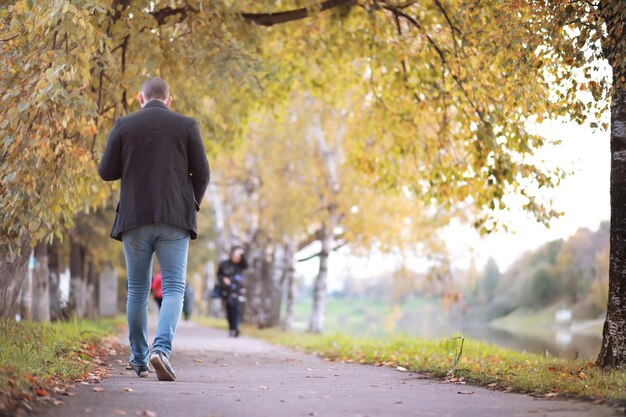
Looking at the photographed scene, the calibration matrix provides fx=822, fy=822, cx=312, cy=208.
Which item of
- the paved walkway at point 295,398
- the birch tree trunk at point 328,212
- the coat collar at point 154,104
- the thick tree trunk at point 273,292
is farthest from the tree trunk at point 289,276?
the coat collar at point 154,104

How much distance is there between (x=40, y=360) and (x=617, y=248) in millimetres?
5358

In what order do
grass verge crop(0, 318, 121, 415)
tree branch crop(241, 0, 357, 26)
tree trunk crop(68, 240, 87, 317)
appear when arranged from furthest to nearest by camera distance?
tree trunk crop(68, 240, 87, 317) → tree branch crop(241, 0, 357, 26) → grass verge crop(0, 318, 121, 415)

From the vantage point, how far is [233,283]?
60.0 ft

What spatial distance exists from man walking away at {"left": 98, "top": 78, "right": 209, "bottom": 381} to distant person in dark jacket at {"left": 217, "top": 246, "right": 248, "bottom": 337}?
11095mm

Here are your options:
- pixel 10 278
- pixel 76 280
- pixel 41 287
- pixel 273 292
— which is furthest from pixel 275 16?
pixel 273 292

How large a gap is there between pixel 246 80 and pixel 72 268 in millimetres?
12883

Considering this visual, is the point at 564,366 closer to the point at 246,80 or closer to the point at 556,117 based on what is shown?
the point at 556,117

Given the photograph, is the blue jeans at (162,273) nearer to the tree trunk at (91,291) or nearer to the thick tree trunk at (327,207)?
the thick tree trunk at (327,207)

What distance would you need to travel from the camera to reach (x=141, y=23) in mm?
10633

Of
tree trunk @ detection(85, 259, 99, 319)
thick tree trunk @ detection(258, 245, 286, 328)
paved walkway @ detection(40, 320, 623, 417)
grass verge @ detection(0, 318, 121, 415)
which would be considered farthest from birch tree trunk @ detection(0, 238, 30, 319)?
thick tree trunk @ detection(258, 245, 286, 328)

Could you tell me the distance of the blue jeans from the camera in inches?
262

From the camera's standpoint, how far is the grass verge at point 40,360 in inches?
201

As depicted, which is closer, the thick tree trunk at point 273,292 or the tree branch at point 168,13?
the tree branch at point 168,13

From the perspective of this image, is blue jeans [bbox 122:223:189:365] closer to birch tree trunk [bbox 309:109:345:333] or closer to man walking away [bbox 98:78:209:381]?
man walking away [bbox 98:78:209:381]
